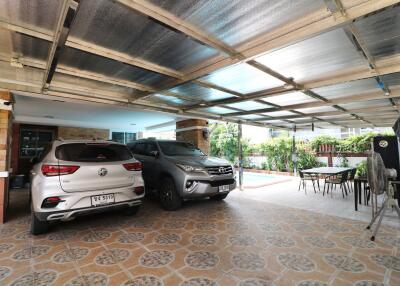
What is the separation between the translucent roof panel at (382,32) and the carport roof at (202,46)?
12mm

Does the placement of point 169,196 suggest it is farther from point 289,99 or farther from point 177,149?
point 289,99

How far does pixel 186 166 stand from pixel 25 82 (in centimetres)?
357

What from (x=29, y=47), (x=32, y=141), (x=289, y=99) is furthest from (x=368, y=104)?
(x=32, y=141)

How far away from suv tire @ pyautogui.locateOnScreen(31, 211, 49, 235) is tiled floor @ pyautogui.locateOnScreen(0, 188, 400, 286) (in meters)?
0.10

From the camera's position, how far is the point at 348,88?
172 inches

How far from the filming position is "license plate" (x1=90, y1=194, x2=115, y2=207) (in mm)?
3244

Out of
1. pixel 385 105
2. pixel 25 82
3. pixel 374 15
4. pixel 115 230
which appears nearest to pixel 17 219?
pixel 115 230

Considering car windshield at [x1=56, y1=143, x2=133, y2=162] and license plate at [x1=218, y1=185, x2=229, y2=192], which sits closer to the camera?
car windshield at [x1=56, y1=143, x2=133, y2=162]

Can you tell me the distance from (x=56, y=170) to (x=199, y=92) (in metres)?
3.08

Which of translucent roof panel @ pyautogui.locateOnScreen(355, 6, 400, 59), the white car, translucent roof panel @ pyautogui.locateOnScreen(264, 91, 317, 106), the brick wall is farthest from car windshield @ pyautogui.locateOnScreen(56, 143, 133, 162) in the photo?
the brick wall

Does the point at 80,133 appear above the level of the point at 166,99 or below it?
below

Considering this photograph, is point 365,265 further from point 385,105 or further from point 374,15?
point 385,105

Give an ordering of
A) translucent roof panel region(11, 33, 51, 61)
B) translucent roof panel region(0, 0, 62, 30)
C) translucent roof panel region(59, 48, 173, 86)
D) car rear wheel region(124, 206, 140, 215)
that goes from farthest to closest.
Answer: car rear wheel region(124, 206, 140, 215) → translucent roof panel region(59, 48, 173, 86) → translucent roof panel region(11, 33, 51, 61) → translucent roof panel region(0, 0, 62, 30)

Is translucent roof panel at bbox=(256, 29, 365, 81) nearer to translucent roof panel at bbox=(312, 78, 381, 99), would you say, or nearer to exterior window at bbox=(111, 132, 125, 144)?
translucent roof panel at bbox=(312, 78, 381, 99)
